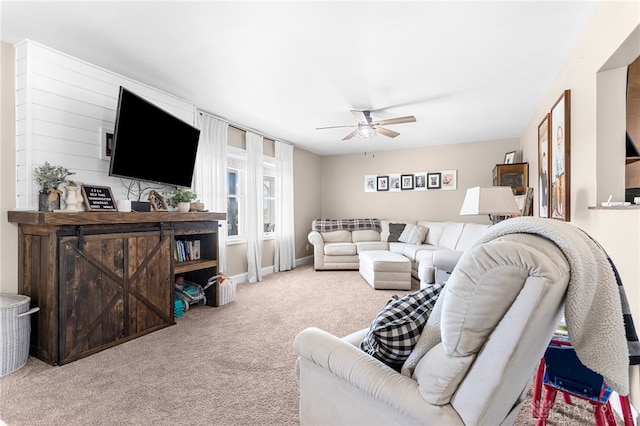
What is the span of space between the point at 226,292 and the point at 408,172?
4.57 metres

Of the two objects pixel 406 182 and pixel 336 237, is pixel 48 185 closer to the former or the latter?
pixel 336 237

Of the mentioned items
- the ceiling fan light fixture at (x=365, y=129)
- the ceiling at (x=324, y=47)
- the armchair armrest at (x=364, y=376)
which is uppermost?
the ceiling at (x=324, y=47)

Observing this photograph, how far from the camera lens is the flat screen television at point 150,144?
272 centimetres

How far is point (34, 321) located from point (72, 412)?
1.11 m

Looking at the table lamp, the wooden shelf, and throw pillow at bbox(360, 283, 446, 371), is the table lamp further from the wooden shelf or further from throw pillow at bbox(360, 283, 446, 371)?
the wooden shelf

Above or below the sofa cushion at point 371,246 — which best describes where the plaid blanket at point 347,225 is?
above

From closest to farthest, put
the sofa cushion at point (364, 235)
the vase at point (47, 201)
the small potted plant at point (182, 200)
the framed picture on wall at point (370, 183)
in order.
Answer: the vase at point (47, 201) → the small potted plant at point (182, 200) → the sofa cushion at point (364, 235) → the framed picture on wall at point (370, 183)

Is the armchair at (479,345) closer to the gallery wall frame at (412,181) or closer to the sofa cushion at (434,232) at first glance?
the sofa cushion at (434,232)

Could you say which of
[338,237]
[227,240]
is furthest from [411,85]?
[338,237]

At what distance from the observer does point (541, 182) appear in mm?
3625

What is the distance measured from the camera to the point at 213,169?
14.2 ft

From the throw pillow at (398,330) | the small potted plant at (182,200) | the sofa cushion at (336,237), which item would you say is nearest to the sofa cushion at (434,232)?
the sofa cushion at (336,237)

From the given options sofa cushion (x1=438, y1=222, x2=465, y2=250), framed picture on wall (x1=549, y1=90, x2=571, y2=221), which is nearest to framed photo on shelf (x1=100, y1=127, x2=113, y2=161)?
framed picture on wall (x1=549, y1=90, x2=571, y2=221)

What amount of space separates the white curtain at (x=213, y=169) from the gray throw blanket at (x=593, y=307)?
3.88 metres
